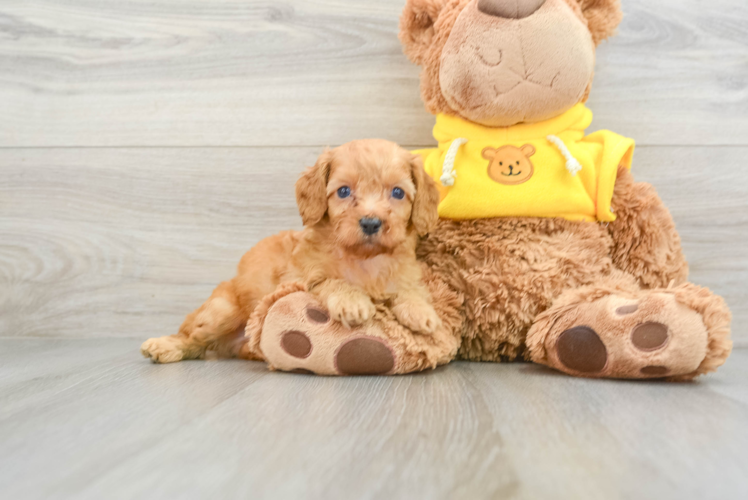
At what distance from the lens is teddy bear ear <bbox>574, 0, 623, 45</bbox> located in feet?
4.76

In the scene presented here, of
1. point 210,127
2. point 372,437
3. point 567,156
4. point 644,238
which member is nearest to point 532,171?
point 567,156

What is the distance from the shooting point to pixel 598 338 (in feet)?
3.87

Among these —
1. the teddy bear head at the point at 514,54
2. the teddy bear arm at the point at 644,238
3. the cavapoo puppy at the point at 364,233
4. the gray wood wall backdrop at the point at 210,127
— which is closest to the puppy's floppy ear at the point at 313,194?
the cavapoo puppy at the point at 364,233

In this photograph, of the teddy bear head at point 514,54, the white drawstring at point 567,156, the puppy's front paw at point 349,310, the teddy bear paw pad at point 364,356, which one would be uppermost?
the teddy bear head at point 514,54

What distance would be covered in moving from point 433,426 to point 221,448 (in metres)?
0.34

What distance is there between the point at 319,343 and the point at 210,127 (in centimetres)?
107

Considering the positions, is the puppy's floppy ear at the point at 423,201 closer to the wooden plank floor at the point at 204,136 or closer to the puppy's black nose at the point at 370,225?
the puppy's black nose at the point at 370,225

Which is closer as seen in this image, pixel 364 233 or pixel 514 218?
pixel 364 233

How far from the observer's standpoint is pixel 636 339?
1.13 meters

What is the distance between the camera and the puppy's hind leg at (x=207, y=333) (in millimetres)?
1509

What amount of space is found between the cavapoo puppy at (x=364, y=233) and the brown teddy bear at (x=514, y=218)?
0.18 feet

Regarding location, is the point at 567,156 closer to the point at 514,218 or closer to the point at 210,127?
the point at 514,218

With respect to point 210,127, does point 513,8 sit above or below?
above

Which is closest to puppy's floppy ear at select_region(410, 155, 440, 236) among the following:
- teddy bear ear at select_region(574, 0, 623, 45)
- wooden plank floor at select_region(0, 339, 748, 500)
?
wooden plank floor at select_region(0, 339, 748, 500)
